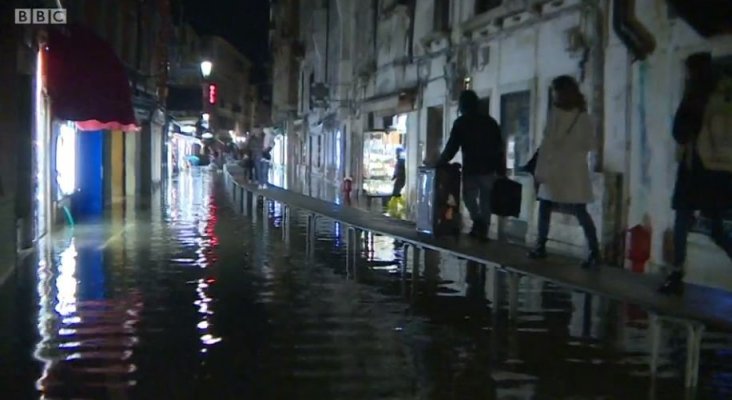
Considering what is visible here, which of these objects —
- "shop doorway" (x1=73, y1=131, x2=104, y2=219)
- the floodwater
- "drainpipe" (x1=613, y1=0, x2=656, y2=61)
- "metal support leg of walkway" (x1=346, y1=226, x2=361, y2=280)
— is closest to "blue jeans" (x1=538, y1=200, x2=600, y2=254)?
the floodwater

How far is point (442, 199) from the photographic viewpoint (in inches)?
484

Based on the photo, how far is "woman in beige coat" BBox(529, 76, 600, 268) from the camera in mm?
9891

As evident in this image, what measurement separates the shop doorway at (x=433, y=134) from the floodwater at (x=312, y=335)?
874cm

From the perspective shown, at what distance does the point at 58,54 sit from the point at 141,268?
6006 mm

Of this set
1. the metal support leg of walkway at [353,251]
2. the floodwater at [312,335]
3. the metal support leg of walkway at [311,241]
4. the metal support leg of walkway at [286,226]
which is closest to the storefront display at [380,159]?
the metal support leg of walkway at [286,226]

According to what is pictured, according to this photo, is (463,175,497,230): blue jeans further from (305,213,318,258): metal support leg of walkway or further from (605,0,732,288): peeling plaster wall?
(305,213,318,258): metal support leg of walkway

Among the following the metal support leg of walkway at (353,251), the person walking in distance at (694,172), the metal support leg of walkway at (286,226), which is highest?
the person walking in distance at (694,172)

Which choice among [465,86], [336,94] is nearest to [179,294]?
[465,86]

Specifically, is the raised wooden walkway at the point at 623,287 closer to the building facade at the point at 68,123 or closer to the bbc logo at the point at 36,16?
the bbc logo at the point at 36,16

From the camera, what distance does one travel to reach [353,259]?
13484 millimetres

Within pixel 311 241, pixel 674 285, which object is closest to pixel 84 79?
pixel 311 241

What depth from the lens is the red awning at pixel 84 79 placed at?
1747cm

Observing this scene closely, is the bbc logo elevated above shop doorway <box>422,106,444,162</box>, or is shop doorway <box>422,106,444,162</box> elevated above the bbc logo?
the bbc logo

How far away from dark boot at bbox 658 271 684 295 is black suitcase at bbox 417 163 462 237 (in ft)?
14.0
